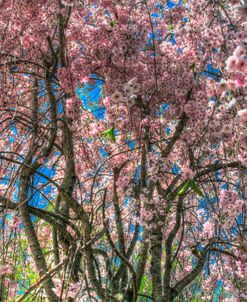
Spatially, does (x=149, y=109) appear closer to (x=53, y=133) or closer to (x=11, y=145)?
(x=53, y=133)

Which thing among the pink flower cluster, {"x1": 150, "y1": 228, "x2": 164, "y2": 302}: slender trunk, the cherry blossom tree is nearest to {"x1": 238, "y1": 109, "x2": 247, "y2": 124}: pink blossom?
the cherry blossom tree

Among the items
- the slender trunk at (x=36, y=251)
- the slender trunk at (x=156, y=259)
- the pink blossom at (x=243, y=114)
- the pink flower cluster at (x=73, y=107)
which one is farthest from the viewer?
the slender trunk at (x=156, y=259)

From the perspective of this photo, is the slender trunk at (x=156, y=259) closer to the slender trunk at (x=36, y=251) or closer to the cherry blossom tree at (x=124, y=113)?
the cherry blossom tree at (x=124, y=113)

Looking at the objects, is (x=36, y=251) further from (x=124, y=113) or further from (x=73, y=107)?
(x=124, y=113)

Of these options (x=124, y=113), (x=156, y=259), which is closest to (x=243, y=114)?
(x=124, y=113)

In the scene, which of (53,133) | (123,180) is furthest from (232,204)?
(53,133)

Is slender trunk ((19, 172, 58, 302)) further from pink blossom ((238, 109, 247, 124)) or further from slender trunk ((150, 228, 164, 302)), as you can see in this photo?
pink blossom ((238, 109, 247, 124))

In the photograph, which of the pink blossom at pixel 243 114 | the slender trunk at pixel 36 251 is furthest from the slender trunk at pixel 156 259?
the pink blossom at pixel 243 114

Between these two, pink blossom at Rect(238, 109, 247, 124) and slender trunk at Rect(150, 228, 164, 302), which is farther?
slender trunk at Rect(150, 228, 164, 302)

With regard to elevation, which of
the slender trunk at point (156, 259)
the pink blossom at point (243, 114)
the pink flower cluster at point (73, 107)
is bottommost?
the pink blossom at point (243, 114)

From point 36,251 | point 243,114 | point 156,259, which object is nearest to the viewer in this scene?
point 243,114

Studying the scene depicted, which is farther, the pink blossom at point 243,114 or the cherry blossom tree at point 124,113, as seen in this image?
the cherry blossom tree at point 124,113

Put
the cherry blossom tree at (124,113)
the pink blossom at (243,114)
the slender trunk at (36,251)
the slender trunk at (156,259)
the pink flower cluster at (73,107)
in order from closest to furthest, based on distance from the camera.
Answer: the pink blossom at (243,114), the slender trunk at (36,251), the cherry blossom tree at (124,113), the pink flower cluster at (73,107), the slender trunk at (156,259)

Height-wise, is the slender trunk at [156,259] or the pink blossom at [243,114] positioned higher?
the slender trunk at [156,259]
